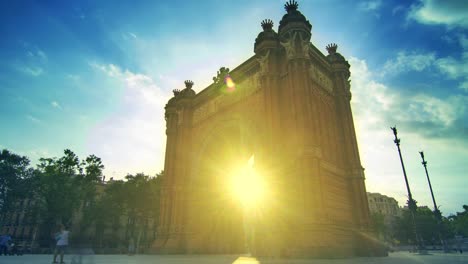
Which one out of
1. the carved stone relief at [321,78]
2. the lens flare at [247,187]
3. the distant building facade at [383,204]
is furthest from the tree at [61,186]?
the distant building facade at [383,204]

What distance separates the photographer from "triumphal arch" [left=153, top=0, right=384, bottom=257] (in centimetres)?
1277

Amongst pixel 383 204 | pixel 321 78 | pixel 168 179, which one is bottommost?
pixel 168 179

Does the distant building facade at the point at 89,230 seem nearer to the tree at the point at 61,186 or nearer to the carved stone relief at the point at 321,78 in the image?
the tree at the point at 61,186

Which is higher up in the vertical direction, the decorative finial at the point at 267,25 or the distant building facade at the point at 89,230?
the decorative finial at the point at 267,25

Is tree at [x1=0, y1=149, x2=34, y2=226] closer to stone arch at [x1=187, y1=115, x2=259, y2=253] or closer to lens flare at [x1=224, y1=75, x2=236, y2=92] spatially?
stone arch at [x1=187, y1=115, x2=259, y2=253]

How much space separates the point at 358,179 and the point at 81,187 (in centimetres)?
3872

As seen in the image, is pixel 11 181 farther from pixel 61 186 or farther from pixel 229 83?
pixel 229 83

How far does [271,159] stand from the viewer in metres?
14.7

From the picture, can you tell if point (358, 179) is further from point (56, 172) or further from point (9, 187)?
point (9, 187)

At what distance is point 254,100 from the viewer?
18.3 m

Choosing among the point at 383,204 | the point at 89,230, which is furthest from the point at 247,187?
the point at 383,204

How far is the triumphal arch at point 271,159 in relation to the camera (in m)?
12.8

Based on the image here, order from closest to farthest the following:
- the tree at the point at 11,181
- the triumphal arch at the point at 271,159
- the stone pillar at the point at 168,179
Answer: the triumphal arch at the point at 271,159
the stone pillar at the point at 168,179
the tree at the point at 11,181

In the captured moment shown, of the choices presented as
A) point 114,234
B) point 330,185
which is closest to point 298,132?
point 330,185
